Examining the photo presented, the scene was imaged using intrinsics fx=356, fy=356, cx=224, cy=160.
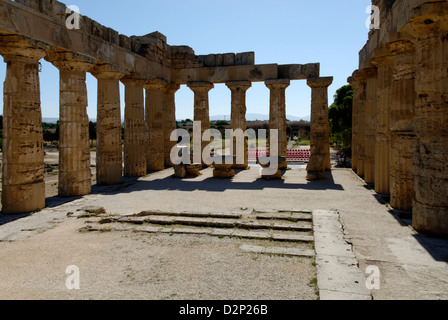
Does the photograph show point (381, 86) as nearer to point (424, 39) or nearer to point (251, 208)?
point (424, 39)

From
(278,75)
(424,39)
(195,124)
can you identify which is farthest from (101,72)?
(424,39)

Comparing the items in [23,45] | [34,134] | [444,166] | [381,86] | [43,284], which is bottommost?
[43,284]

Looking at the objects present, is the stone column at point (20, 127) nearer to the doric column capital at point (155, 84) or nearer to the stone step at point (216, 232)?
the stone step at point (216, 232)

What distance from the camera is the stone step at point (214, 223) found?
8000 mm

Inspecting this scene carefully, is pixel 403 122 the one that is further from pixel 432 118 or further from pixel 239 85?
pixel 239 85

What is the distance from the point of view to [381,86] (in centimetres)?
1136

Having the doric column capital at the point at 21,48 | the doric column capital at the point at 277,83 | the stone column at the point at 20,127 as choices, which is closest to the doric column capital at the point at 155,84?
the doric column capital at the point at 277,83

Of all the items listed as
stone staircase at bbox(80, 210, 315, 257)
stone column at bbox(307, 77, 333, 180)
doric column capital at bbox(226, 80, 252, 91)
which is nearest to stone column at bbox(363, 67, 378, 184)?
stone column at bbox(307, 77, 333, 180)

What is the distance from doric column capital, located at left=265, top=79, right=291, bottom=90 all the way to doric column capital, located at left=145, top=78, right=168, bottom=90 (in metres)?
5.28

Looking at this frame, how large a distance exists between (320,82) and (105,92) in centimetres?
1009

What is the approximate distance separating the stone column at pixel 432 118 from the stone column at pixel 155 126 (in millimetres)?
12663

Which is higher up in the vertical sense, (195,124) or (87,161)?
(195,124)

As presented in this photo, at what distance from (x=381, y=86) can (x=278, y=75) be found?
7.75m

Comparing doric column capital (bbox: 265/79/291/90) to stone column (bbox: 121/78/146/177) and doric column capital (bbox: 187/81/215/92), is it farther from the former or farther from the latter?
stone column (bbox: 121/78/146/177)
